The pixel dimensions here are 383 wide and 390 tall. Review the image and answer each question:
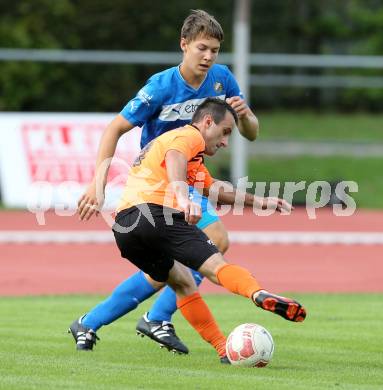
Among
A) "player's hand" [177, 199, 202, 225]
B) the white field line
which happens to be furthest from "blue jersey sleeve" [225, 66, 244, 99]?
the white field line

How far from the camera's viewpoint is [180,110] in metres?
7.80

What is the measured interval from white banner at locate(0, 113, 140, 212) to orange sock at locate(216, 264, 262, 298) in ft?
39.7

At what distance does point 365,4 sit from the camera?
124ft

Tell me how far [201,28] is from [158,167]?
3.38 ft

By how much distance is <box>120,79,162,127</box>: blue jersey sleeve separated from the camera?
7648 millimetres

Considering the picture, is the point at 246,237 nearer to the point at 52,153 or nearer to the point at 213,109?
the point at 52,153

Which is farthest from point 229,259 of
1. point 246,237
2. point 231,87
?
point 231,87

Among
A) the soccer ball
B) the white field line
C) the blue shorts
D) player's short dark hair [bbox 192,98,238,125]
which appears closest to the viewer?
the soccer ball

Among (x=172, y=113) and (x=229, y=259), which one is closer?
(x=172, y=113)

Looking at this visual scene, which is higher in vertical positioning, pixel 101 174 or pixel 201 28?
pixel 201 28

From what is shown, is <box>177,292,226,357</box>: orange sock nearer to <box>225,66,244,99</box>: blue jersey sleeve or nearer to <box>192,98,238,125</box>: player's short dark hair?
<box>192,98,238,125</box>: player's short dark hair

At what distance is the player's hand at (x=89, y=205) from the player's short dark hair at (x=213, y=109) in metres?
0.81

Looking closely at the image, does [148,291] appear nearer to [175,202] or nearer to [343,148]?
[175,202]

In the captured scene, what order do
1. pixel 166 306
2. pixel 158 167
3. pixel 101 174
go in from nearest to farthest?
1. pixel 158 167
2. pixel 101 174
3. pixel 166 306
